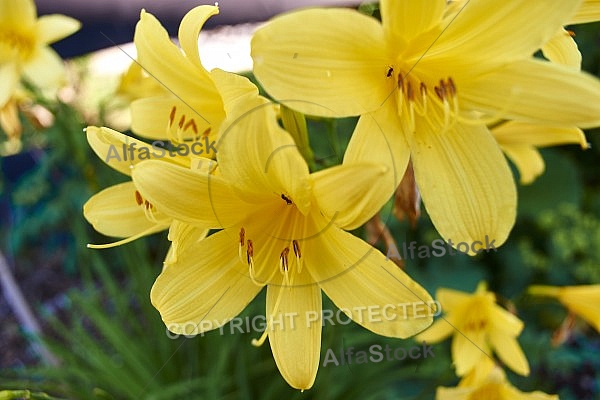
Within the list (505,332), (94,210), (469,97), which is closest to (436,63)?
(469,97)

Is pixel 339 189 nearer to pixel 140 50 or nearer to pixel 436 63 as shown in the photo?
pixel 436 63

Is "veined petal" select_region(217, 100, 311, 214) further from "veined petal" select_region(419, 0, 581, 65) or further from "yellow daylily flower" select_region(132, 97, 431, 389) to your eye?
"veined petal" select_region(419, 0, 581, 65)

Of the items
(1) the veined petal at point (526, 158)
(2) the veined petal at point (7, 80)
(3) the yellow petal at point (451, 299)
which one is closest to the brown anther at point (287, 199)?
(1) the veined petal at point (526, 158)

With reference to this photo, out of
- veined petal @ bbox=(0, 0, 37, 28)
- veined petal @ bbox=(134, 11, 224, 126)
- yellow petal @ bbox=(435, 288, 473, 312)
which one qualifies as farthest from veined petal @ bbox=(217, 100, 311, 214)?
veined petal @ bbox=(0, 0, 37, 28)

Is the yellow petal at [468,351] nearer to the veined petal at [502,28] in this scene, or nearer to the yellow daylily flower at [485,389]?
the yellow daylily flower at [485,389]

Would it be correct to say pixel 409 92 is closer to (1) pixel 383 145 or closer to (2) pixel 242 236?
(1) pixel 383 145

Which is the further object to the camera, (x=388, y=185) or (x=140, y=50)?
(x=140, y=50)

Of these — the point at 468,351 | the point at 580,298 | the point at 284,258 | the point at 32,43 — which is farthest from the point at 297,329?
the point at 32,43
